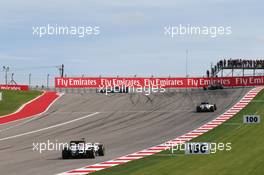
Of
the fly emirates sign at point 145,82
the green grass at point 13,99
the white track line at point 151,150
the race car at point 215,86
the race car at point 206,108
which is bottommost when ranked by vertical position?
the white track line at point 151,150

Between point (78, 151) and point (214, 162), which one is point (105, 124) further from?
point (214, 162)

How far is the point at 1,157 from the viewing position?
2881 centimetres

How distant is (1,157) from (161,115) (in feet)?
78.6

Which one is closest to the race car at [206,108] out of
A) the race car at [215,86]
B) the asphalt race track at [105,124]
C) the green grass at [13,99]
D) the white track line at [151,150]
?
the asphalt race track at [105,124]

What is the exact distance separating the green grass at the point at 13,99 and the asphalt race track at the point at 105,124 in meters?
3.35

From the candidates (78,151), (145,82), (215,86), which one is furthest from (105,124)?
(145,82)

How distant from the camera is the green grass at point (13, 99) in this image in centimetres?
5756

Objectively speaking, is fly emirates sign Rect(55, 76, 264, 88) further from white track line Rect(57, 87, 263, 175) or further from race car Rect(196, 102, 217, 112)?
white track line Rect(57, 87, 263, 175)

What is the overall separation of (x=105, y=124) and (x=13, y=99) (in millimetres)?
20261

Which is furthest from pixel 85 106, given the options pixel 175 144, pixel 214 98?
pixel 175 144

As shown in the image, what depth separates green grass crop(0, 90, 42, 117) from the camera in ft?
189

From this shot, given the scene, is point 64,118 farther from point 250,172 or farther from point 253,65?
point 253,65

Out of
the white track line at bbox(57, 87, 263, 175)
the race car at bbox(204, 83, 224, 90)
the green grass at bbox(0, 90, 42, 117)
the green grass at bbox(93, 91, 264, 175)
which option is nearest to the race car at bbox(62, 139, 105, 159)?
the white track line at bbox(57, 87, 263, 175)

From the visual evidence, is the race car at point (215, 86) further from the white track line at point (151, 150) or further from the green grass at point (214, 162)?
the green grass at point (214, 162)
